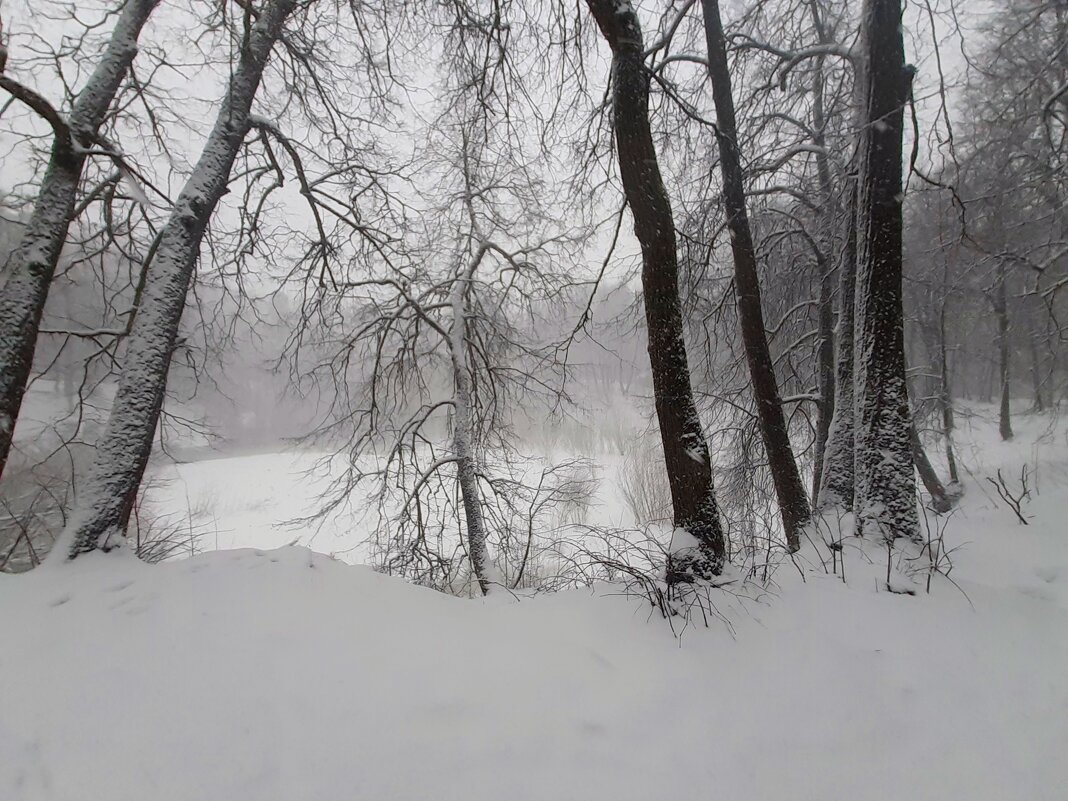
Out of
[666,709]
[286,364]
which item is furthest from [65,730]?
[286,364]

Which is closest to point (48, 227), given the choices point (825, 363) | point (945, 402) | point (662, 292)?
point (662, 292)

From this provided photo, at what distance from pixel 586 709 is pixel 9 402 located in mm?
4079

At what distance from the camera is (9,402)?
113 inches

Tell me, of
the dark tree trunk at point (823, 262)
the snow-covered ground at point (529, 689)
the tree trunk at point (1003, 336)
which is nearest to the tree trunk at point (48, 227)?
the snow-covered ground at point (529, 689)

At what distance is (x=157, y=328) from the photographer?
130 inches

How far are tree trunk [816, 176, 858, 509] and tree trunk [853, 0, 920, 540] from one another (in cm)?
147

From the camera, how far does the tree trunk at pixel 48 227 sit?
2.88 meters

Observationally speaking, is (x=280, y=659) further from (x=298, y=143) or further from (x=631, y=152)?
(x=298, y=143)

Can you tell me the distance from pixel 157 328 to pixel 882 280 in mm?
5301

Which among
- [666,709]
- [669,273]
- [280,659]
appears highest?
[669,273]

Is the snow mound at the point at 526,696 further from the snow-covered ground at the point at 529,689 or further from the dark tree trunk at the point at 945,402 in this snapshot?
the dark tree trunk at the point at 945,402

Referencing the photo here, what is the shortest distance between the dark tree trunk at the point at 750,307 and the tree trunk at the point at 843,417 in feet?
0.98

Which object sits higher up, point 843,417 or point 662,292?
point 662,292

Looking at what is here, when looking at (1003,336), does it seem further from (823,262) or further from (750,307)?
(750,307)
